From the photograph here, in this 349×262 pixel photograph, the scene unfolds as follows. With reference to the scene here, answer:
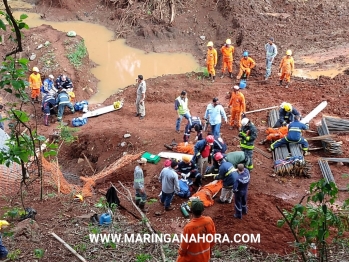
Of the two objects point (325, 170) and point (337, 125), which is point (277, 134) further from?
point (337, 125)

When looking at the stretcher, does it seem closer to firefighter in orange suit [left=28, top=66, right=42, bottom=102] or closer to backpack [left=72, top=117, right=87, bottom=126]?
backpack [left=72, top=117, right=87, bottom=126]

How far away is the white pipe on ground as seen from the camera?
14.2 metres

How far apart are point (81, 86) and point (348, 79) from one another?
9.96 meters

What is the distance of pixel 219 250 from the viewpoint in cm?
874

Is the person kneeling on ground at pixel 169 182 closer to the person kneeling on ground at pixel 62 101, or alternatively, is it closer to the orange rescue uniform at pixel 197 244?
the orange rescue uniform at pixel 197 244

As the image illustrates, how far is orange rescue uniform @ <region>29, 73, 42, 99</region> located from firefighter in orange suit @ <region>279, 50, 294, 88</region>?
27.4 ft

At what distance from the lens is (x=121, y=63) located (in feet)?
67.5

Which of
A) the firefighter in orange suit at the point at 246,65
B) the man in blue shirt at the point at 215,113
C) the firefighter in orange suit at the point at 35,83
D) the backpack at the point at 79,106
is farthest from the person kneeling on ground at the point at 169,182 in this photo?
the firefighter in orange suit at the point at 246,65

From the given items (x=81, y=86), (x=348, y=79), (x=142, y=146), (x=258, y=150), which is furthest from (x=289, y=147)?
(x=81, y=86)

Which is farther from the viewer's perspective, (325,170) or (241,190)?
(325,170)

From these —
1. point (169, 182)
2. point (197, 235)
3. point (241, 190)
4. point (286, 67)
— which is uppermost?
point (286, 67)

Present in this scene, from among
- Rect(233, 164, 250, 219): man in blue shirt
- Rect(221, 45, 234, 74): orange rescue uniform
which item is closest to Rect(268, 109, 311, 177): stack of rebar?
Rect(233, 164, 250, 219): man in blue shirt

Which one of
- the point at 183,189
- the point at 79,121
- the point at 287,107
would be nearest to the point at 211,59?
the point at 287,107

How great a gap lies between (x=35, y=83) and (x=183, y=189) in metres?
7.69
